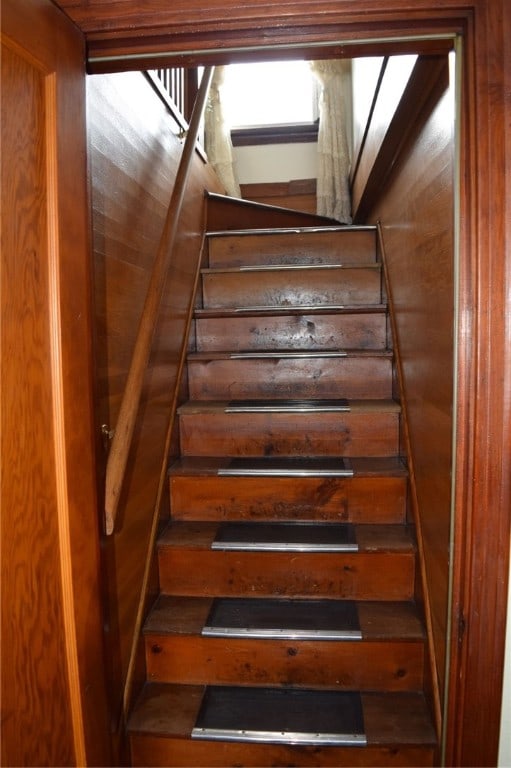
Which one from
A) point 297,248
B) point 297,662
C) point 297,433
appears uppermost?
point 297,248

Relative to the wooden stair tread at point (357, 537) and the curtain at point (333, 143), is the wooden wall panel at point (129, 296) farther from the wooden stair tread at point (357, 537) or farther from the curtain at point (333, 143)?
the curtain at point (333, 143)

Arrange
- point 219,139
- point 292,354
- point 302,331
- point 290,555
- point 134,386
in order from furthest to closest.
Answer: point 219,139
point 302,331
point 292,354
point 290,555
point 134,386

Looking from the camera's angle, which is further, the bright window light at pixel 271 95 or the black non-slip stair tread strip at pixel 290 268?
the bright window light at pixel 271 95

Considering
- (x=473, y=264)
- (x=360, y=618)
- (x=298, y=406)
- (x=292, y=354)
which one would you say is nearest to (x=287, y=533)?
(x=360, y=618)

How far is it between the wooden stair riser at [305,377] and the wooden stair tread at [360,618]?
0.85 metres

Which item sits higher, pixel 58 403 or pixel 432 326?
pixel 432 326

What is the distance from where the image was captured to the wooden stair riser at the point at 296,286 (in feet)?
7.67

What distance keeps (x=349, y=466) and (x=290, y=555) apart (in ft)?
1.30

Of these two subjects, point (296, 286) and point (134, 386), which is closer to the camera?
point (134, 386)

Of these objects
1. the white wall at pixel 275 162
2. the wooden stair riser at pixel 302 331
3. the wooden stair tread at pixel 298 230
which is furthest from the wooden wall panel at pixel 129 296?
the white wall at pixel 275 162

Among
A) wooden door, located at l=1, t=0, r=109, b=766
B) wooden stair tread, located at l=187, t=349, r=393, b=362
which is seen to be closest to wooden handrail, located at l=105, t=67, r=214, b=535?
wooden door, located at l=1, t=0, r=109, b=766

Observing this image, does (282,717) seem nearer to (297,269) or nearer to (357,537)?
(357,537)

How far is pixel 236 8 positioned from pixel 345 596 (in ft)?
5.25

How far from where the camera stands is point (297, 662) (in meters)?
1.44
